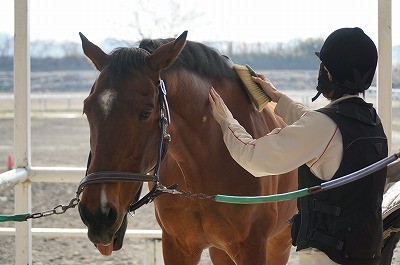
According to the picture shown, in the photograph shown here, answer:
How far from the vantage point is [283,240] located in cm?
416

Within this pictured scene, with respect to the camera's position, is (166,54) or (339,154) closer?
(339,154)

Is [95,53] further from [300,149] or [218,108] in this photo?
[300,149]

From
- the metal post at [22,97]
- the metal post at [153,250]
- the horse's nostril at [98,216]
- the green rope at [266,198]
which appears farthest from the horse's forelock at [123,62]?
the metal post at [153,250]

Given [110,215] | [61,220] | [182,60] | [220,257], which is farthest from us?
[61,220]

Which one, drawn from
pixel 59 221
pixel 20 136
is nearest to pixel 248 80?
pixel 20 136

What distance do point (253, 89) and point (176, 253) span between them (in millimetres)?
923

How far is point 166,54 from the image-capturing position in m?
2.67

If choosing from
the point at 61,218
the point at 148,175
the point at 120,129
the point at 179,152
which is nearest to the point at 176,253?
the point at 179,152

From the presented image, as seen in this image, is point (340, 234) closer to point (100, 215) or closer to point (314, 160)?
point (314, 160)

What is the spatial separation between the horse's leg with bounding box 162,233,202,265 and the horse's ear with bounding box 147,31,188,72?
1.08 metres

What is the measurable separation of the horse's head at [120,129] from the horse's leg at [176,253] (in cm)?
74

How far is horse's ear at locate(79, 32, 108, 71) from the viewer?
2.76m

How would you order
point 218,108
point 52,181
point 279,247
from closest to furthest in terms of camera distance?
1. point 218,108
2. point 279,247
3. point 52,181

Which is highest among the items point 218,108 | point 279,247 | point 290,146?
point 218,108
